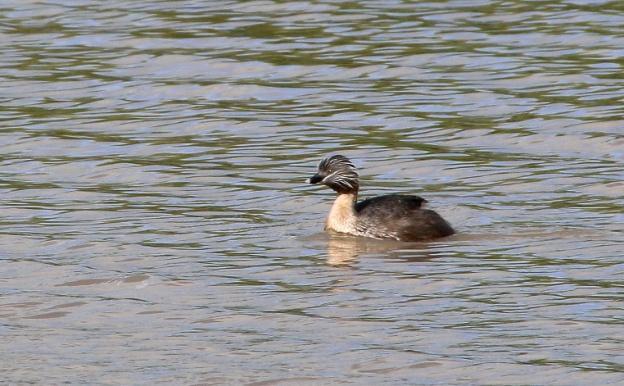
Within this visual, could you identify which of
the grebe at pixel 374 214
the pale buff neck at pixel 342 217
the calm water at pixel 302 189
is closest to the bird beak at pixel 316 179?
the grebe at pixel 374 214

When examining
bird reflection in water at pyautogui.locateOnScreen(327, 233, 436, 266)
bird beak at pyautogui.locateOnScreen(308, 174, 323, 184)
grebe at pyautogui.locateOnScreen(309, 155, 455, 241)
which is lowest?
bird reflection in water at pyautogui.locateOnScreen(327, 233, 436, 266)

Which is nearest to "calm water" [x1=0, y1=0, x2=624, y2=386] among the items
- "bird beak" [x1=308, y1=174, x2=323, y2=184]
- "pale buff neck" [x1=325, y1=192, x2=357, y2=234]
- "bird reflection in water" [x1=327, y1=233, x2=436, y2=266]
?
"bird reflection in water" [x1=327, y1=233, x2=436, y2=266]

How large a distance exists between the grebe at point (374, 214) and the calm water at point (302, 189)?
8.9 inches

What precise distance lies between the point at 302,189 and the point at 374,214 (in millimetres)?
1863

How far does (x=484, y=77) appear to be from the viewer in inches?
818

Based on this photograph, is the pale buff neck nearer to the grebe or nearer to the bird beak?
the grebe

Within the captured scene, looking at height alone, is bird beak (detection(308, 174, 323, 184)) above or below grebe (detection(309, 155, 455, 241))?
above

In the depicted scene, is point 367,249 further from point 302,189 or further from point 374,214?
point 302,189

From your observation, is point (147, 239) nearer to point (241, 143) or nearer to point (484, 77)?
point (241, 143)

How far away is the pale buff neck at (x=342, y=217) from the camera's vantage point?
14892 millimetres

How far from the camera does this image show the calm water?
10852 mm

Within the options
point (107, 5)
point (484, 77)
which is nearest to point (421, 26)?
point (484, 77)

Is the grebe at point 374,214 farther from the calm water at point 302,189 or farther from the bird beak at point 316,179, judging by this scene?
the calm water at point 302,189

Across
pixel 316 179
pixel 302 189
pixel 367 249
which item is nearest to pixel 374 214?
pixel 367 249
